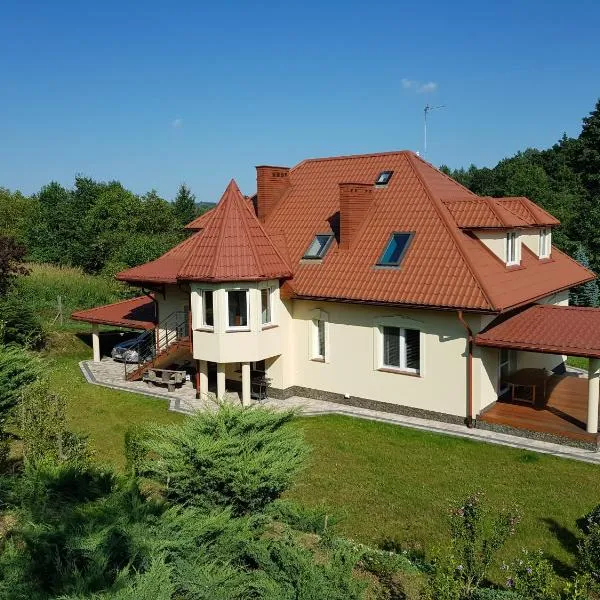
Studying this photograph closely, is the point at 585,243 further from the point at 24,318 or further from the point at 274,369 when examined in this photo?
the point at 24,318

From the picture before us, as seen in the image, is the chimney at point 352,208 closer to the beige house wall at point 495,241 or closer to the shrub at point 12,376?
the beige house wall at point 495,241

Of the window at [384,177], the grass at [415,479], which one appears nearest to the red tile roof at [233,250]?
the window at [384,177]

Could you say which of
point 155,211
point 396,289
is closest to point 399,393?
point 396,289

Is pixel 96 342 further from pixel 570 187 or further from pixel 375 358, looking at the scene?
pixel 570 187

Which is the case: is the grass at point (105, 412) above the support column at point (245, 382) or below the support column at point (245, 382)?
below

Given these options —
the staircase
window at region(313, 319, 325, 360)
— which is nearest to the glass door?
window at region(313, 319, 325, 360)

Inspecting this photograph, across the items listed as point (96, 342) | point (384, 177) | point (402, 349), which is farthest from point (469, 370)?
point (96, 342)

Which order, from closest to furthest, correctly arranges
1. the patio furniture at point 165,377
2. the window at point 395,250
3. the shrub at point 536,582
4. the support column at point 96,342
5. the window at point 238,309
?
the shrub at point 536,582, the window at point 395,250, the window at point 238,309, the patio furniture at point 165,377, the support column at point 96,342
